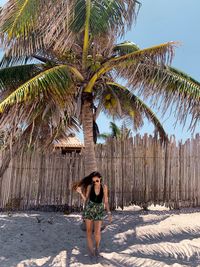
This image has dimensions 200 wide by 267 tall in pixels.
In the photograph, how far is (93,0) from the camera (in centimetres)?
720

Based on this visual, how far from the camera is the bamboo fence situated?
867 centimetres

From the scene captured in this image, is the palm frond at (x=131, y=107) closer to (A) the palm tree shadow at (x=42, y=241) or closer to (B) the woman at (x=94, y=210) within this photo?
(A) the palm tree shadow at (x=42, y=241)

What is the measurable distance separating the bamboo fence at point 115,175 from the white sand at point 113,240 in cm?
46

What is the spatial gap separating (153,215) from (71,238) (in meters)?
2.26

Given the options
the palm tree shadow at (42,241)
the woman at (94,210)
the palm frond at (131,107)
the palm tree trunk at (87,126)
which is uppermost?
the palm frond at (131,107)

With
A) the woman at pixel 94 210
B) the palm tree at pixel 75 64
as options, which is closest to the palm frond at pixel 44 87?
the palm tree at pixel 75 64

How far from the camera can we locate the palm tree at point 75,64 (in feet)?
21.5

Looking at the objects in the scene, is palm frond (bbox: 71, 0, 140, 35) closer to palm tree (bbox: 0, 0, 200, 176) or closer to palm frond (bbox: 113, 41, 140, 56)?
palm tree (bbox: 0, 0, 200, 176)

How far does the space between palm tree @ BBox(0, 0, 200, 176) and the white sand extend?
1.48m

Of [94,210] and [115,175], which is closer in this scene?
[94,210]

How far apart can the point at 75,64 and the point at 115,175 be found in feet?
9.70

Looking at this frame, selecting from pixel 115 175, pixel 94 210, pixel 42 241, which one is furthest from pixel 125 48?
pixel 42 241

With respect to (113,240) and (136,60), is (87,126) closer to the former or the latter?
(136,60)

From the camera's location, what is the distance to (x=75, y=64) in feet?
25.7
